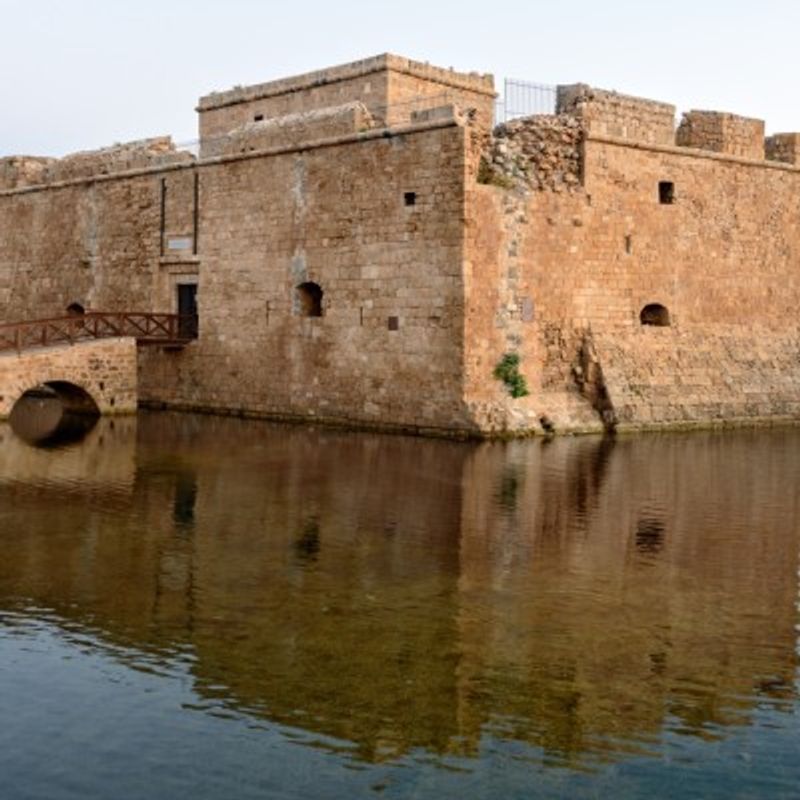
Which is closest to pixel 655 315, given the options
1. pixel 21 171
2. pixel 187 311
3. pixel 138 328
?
pixel 187 311

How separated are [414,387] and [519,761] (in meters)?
12.6

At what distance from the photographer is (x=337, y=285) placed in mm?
18609

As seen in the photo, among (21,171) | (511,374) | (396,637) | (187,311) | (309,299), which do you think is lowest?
(396,637)

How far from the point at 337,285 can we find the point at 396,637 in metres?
12.6

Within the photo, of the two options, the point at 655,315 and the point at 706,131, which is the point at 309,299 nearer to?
the point at 655,315

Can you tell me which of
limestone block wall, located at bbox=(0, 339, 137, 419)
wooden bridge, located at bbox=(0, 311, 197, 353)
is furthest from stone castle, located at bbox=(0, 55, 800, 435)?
limestone block wall, located at bbox=(0, 339, 137, 419)

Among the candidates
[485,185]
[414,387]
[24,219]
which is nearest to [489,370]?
[414,387]

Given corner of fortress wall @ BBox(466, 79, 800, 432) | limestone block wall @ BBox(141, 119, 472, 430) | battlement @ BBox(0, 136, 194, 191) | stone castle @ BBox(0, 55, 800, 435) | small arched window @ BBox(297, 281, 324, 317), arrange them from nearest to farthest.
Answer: limestone block wall @ BBox(141, 119, 472, 430) < stone castle @ BBox(0, 55, 800, 435) < corner of fortress wall @ BBox(466, 79, 800, 432) < small arched window @ BBox(297, 281, 324, 317) < battlement @ BBox(0, 136, 194, 191)

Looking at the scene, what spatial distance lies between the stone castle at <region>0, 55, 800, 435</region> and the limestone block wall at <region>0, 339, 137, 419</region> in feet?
4.82

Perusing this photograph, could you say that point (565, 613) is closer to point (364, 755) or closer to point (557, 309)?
point (364, 755)

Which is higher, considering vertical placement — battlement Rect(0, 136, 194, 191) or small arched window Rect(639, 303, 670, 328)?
battlement Rect(0, 136, 194, 191)

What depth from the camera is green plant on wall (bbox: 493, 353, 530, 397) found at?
56.5 feet

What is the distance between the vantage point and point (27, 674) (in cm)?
579

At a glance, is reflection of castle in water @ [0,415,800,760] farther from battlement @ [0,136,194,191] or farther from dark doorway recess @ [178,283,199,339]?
battlement @ [0,136,194,191]
